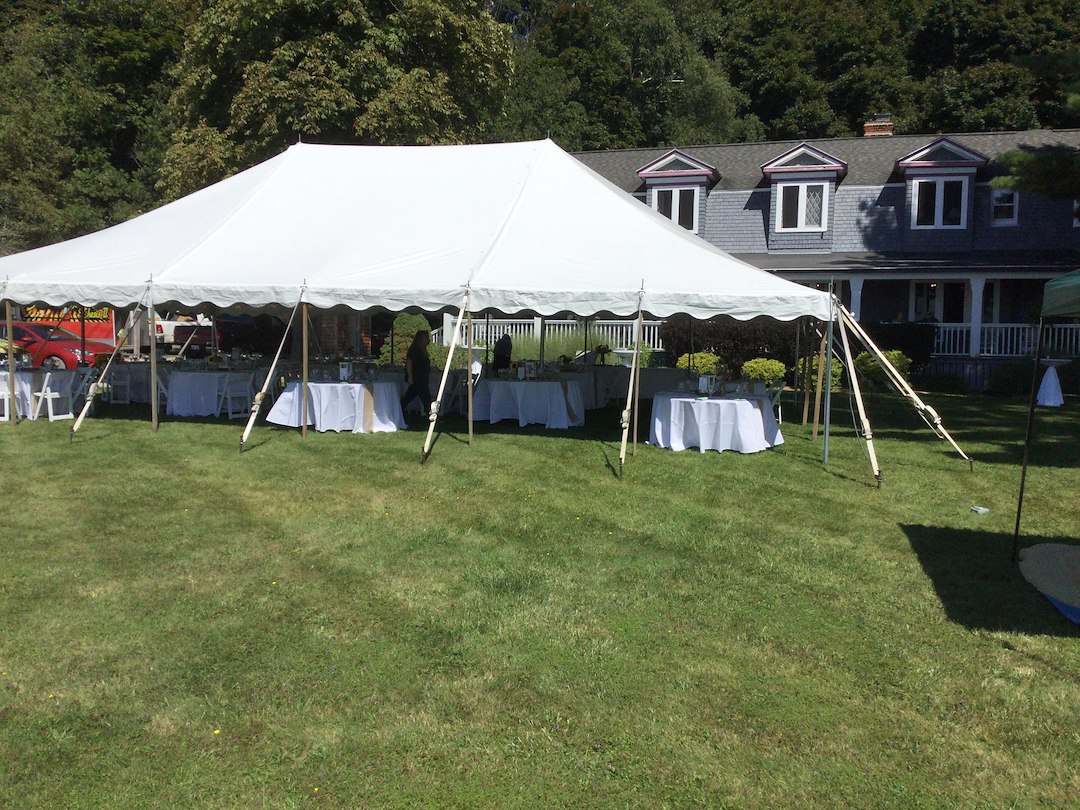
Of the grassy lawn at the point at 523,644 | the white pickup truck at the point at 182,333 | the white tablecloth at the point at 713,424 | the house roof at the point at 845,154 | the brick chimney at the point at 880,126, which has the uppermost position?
the brick chimney at the point at 880,126

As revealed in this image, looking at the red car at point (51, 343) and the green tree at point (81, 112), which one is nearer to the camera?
the red car at point (51, 343)

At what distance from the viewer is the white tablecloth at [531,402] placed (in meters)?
13.6

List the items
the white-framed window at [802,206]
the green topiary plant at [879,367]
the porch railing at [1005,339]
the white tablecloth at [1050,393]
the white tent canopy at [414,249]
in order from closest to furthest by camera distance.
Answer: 1. the white tent canopy at [414,249]
2. the white tablecloth at [1050,393]
3. the green topiary plant at [879,367]
4. the porch railing at [1005,339]
5. the white-framed window at [802,206]

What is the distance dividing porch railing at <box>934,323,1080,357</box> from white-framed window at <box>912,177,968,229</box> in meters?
3.56

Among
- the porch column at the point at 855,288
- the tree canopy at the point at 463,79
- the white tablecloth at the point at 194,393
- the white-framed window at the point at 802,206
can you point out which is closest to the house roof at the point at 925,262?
the porch column at the point at 855,288

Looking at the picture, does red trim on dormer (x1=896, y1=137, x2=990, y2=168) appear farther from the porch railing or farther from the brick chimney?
the porch railing

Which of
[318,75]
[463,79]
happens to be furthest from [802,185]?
[318,75]

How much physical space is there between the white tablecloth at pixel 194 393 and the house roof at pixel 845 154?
57.6 ft

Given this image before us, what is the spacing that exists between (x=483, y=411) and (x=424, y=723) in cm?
996

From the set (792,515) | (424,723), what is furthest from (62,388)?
(424,723)

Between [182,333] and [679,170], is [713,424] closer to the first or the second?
[679,170]

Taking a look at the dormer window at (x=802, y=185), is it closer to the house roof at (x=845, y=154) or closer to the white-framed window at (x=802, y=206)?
the white-framed window at (x=802, y=206)

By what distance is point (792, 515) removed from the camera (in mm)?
8453

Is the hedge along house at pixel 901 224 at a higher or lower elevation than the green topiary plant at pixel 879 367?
higher
